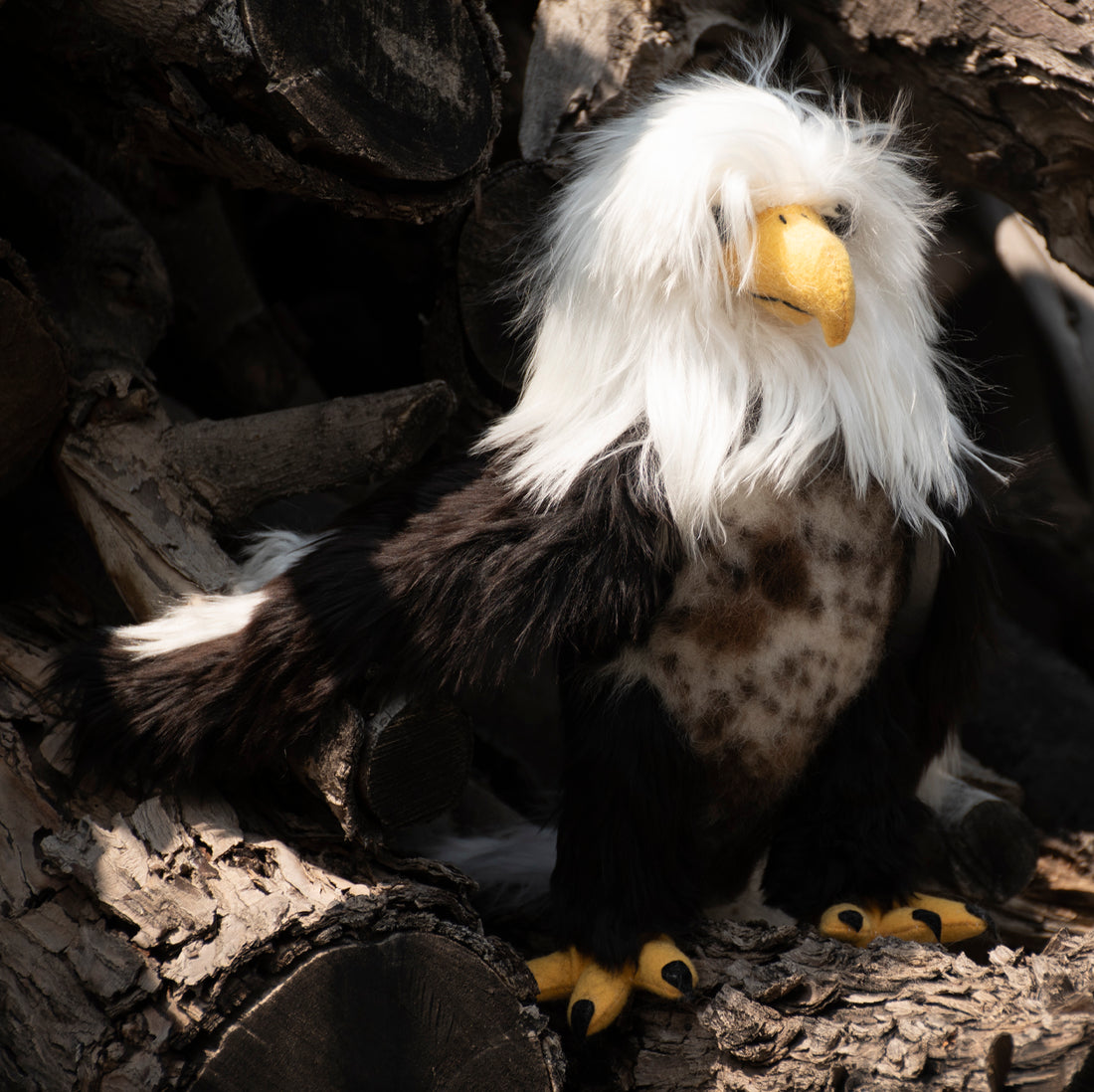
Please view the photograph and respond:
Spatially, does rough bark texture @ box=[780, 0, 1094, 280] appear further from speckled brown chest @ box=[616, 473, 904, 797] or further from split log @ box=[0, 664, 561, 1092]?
split log @ box=[0, 664, 561, 1092]

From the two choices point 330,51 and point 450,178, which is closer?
point 330,51

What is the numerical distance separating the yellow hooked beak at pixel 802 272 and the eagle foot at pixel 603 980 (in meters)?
0.75

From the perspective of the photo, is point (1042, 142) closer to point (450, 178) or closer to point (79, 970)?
point (450, 178)

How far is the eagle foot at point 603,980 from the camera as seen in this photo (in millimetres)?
1229

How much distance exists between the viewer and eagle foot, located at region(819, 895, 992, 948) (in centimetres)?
136

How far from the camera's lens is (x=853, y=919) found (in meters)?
1.36

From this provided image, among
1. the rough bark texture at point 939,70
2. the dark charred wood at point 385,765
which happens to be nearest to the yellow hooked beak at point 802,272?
the rough bark texture at point 939,70

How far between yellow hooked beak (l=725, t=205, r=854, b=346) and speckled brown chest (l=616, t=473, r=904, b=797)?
0.21 metres

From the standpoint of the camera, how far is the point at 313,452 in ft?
4.92

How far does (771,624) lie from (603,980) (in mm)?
471

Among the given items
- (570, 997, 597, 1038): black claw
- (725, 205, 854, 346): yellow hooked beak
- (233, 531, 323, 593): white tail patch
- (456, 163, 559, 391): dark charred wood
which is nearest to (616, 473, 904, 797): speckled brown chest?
(725, 205, 854, 346): yellow hooked beak

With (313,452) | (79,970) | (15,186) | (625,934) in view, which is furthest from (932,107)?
(79,970)

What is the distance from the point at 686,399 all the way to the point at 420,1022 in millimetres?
744

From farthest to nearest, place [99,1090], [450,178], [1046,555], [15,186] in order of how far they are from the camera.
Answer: [1046,555]
[15,186]
[450,178]
[99,1090]
